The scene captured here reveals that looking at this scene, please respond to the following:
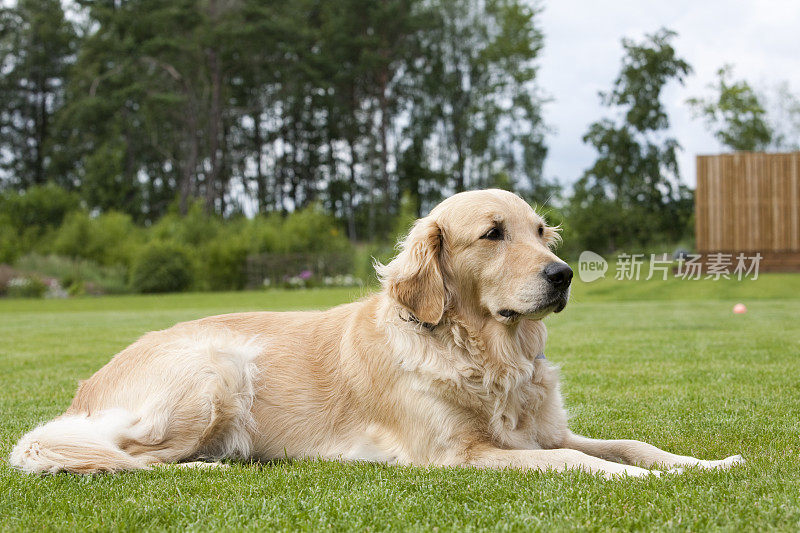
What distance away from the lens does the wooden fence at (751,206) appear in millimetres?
22625

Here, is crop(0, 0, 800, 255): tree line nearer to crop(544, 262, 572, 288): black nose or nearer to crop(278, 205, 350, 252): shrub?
crop(278, 205, 350, 252): shrub

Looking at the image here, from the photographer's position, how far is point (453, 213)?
353 centimetres

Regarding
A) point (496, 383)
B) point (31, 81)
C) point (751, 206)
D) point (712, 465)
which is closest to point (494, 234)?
point (496, 383)

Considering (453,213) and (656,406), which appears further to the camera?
(656,406)

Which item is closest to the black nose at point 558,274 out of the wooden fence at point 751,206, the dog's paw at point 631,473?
the dog's paw at point 631,473

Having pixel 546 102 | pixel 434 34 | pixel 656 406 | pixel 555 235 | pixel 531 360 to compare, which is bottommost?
pixel 656 406

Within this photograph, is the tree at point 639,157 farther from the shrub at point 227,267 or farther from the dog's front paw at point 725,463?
the dog's front paw at point 725,463

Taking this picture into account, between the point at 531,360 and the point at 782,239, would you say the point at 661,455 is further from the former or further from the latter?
the point at 782,239

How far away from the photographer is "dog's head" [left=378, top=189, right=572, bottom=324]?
3238mm

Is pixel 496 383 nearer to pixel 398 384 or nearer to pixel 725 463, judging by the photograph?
pixel 398 384

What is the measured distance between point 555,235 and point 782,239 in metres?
22.4

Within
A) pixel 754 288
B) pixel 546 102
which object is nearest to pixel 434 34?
pixel 546 102

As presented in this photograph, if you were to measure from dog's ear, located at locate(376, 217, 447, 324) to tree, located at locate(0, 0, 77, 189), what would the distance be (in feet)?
166

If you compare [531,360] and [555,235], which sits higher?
[555,235]
